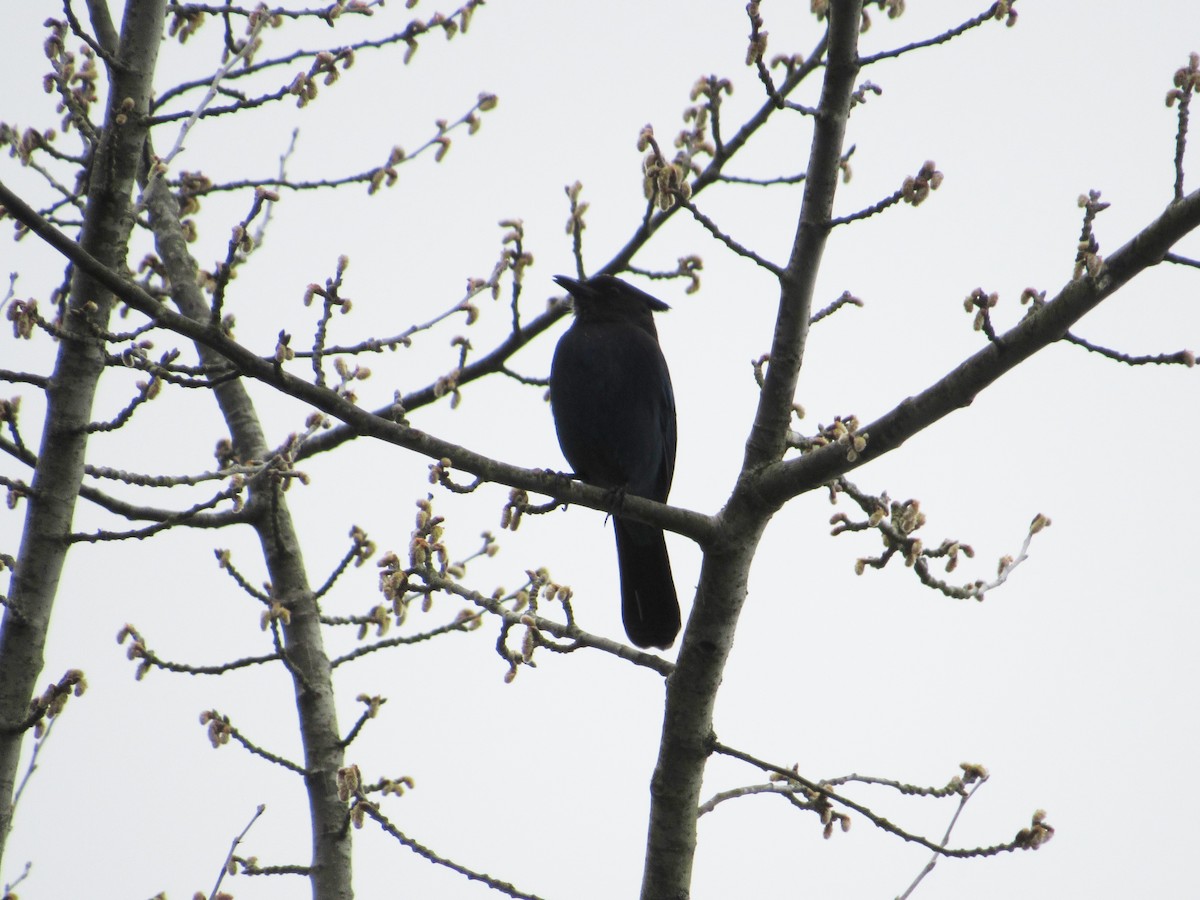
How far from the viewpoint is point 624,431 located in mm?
5676

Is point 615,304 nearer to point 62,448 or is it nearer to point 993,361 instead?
point 62,448

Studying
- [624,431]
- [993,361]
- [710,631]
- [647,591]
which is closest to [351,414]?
[710,631]

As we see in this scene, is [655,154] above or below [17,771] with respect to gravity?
above

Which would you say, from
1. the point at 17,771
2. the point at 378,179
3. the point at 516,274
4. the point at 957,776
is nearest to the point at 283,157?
the point at 378,179

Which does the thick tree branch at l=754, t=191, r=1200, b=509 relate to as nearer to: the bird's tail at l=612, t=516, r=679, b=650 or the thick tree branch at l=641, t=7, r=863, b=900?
the thick tree branch at l=641, t=7, r=863, b=900

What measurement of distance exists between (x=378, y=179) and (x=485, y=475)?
1.93 meters

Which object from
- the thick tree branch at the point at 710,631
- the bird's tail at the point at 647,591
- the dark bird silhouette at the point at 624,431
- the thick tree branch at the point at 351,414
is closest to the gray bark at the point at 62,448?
the thick tree branch at the point at 351,414

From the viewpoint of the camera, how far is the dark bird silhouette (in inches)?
223

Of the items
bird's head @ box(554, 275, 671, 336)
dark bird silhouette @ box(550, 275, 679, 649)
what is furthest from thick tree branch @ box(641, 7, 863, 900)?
bird's head @ box(554, 275, 671, 336)

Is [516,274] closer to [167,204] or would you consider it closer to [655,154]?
[655,154]

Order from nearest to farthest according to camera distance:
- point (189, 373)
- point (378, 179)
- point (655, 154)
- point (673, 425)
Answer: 1. point (189, 373)
2. point (655, 154)
3. point (378, 179)
4. point (673, 425)

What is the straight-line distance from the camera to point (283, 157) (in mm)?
4922

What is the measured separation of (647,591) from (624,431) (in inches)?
28.2

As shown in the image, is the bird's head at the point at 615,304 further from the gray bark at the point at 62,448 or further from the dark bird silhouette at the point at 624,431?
the gray bark at the point at 62,448
